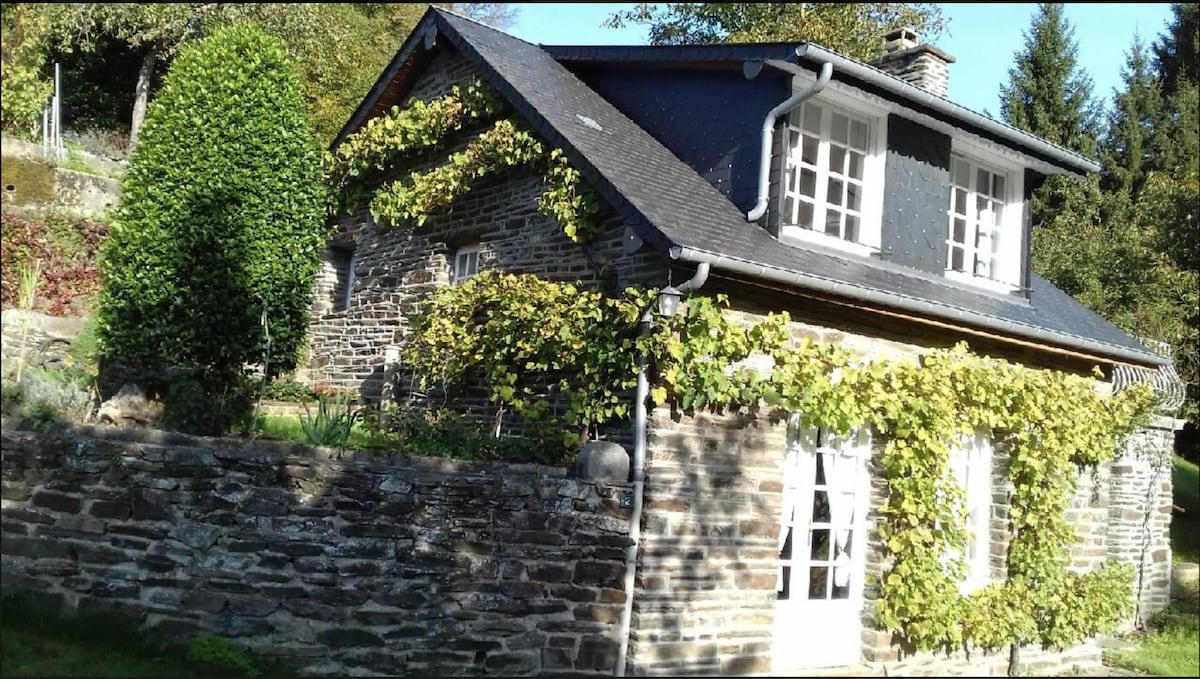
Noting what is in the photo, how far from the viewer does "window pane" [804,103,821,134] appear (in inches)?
372

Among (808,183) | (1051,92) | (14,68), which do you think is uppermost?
(1051,92)

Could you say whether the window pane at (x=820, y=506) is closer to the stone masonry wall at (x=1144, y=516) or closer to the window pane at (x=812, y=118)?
the window pane at (x=812, y=118)

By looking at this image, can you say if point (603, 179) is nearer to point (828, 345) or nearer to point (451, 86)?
point (828, 345)

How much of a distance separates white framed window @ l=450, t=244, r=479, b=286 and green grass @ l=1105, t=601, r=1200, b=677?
8185 mm

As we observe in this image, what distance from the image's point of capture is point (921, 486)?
8523 millimetres

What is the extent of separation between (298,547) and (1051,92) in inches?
1121

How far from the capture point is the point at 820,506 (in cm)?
854

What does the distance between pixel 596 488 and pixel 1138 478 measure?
8.75 metres

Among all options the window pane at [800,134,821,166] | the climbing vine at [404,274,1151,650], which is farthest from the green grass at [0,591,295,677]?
the window pane at [800,134,821,166]

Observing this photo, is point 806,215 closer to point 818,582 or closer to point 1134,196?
point 818,582

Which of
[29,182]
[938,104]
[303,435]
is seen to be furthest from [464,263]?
[29,182]

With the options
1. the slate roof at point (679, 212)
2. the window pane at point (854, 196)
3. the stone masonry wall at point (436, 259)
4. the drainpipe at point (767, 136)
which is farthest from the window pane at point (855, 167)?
the stone masonry wall at point (436, 259)

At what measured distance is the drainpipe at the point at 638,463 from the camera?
7.03 metres

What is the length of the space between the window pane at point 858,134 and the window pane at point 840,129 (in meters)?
0.06
